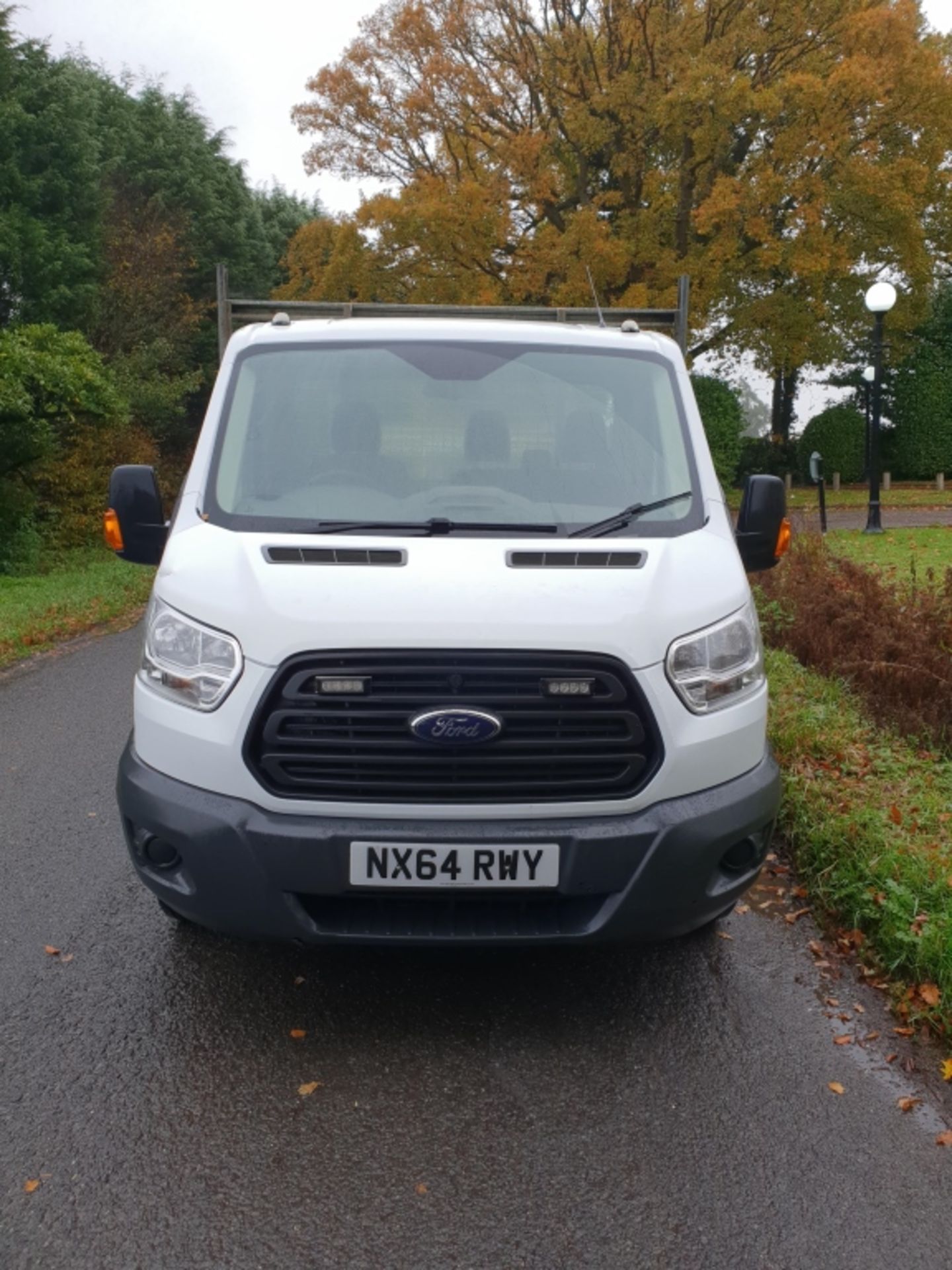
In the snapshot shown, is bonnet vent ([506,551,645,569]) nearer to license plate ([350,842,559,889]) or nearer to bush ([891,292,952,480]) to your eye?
license plate ([350,842,559,889])

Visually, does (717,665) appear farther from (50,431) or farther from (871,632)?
(50,431)

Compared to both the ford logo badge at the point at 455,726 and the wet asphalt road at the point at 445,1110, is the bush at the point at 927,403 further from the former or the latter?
the ford logo badge at the point at 455,726

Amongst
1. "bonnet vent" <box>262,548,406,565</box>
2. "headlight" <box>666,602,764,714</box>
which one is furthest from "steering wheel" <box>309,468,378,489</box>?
"headlight" <box>666,602,764,714</box>

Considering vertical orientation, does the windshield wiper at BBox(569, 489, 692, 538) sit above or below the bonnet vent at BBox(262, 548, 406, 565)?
above

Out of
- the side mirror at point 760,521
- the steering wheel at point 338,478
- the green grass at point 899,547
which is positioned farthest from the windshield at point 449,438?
the green grass at point 899,547

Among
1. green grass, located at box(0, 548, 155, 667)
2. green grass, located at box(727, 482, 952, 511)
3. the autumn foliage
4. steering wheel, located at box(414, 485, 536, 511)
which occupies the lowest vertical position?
green grass, located at box(0, 548, 155, 667)

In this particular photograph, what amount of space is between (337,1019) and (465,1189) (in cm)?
93

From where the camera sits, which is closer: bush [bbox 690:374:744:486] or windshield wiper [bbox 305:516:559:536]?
windshield wiper [bbox 305:516:559:536]

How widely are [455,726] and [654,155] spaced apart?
27372mm

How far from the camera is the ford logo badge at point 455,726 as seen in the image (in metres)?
3.14

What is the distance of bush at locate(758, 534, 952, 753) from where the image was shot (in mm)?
6664

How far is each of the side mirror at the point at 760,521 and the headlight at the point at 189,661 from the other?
199 cm

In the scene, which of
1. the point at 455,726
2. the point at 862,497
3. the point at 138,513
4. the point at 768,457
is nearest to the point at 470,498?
the point at 455,726

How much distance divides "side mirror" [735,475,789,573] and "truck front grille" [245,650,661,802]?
128cm
